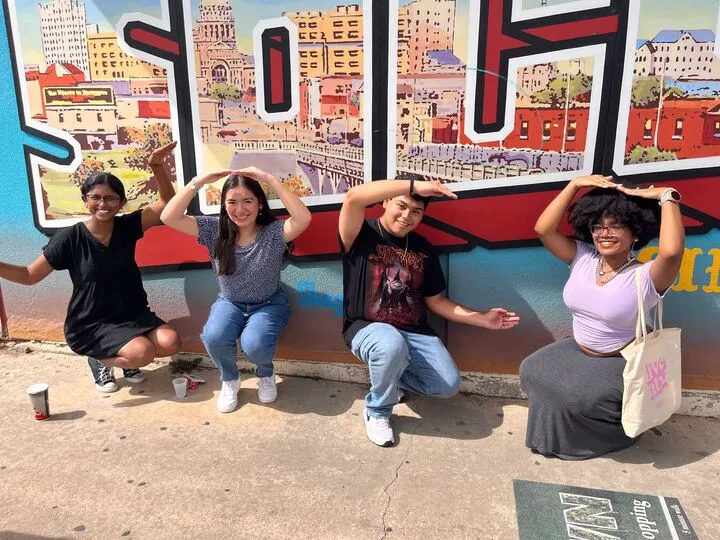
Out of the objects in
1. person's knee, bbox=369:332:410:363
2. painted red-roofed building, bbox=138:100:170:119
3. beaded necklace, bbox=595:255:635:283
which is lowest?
person's knee, bbox=369:332:410:363

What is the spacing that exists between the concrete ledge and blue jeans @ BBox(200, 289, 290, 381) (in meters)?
0.35

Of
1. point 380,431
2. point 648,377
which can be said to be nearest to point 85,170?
point 380,431

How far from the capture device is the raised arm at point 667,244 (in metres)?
2.43

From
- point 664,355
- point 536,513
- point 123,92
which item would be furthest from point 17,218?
point 664,355

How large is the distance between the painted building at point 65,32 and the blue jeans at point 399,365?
255 centimetres

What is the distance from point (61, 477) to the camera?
8.60 feet

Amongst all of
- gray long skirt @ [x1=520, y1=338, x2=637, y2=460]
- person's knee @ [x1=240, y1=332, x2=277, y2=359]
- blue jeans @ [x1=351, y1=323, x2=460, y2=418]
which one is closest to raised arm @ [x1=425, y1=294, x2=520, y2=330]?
blue jeans @ [x1=351, y1=323, x2=460, y2=418]

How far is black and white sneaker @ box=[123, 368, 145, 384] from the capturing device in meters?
3.58

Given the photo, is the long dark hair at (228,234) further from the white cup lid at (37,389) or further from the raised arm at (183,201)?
the white cup lid at (37,389)

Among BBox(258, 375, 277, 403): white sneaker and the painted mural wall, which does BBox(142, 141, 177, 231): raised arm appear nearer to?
the painted mural wall

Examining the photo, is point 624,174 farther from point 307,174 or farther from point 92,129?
point 92,129

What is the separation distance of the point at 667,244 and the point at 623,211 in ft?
0.83

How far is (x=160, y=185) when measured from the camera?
3.47 metres

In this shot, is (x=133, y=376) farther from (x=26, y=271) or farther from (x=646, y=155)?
(x=646, y=155)
